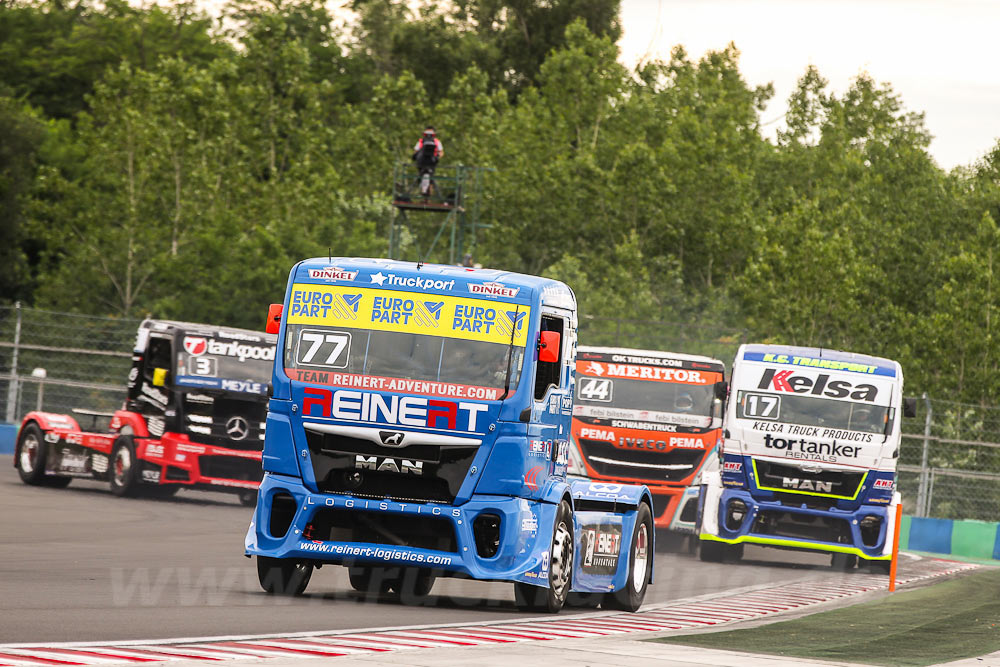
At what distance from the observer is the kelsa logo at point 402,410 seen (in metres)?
12.0

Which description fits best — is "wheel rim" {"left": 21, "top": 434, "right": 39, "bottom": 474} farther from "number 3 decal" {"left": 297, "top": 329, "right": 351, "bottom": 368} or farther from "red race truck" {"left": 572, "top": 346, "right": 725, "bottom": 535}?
"number 3 decal" {"left": 297, "top": 329, "right": 351, "bottom": 368}

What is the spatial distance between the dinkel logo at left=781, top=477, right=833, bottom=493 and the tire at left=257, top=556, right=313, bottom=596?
928cm

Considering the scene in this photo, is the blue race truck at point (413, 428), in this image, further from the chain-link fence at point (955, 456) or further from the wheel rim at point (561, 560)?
the chain-link fence at point (955, 456)

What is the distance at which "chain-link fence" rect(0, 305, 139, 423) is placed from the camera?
30.1 meters

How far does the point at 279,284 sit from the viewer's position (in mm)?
41750

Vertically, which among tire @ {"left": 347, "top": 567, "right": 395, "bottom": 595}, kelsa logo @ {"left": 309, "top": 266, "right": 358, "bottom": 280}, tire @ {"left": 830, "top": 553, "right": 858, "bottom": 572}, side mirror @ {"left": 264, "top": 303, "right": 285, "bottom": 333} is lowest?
tire @ {"left": 830, "top": 553, "right": 858, "bottom": 572}

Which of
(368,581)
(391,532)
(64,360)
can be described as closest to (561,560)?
(391,532)

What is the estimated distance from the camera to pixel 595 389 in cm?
2372

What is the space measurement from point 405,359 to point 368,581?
261cm

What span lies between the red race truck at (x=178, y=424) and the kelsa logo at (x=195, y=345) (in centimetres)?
1

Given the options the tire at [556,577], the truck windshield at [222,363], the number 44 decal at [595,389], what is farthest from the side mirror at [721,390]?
the tire at [556,577]

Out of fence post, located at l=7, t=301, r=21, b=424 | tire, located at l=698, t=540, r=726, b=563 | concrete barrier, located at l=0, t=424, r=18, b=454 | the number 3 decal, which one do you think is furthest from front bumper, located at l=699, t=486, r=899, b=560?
concrete barrier, located at l=0, t=424, r=18, b=454

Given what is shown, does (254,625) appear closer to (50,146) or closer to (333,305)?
(333,305)

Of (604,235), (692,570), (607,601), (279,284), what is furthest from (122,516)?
(604,235)
